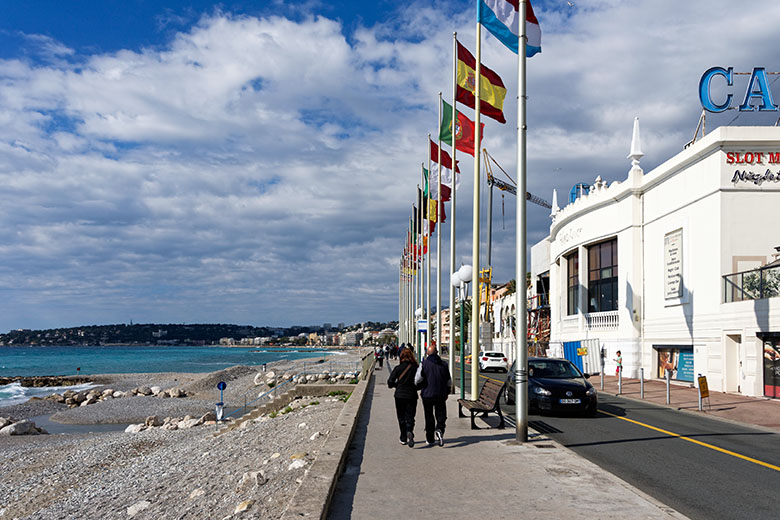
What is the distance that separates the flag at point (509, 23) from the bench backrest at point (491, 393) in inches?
263

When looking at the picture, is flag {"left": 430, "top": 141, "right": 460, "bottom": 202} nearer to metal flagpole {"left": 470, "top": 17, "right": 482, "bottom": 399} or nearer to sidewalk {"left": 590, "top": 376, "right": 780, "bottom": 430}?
metal flagpole {"left": 470, "top": 17, "right": 482, "bottom": 399}

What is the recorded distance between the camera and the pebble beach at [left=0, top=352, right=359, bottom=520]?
9328mm

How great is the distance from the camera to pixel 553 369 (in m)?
18.7

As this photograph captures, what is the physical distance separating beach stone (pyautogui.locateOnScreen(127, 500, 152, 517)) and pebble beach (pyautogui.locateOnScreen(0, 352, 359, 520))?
16mm

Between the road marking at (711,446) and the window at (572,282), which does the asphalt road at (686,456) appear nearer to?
the road marking at (711,446)

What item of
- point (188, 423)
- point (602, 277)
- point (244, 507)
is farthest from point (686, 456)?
point (602, 277)

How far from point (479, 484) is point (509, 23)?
10101 mm

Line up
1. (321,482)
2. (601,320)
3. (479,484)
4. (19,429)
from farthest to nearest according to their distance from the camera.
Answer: (601,320)
(19,429)
(479,484)
(321,482)

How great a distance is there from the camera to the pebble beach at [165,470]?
9328 mm

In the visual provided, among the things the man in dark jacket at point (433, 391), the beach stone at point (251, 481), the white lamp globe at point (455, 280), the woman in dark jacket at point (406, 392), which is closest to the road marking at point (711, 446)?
the man in dark jacket at point (433, 391)

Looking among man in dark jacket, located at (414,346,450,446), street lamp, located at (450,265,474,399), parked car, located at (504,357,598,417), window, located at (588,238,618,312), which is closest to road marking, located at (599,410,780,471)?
parked car, located at (504,357,598,417)

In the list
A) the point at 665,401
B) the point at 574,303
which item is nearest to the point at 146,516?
the point at 665,401

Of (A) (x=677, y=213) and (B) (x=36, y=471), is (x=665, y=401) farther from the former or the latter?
(B) (x=36, y=471)

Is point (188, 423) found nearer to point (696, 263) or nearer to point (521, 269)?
point (521, 269)
